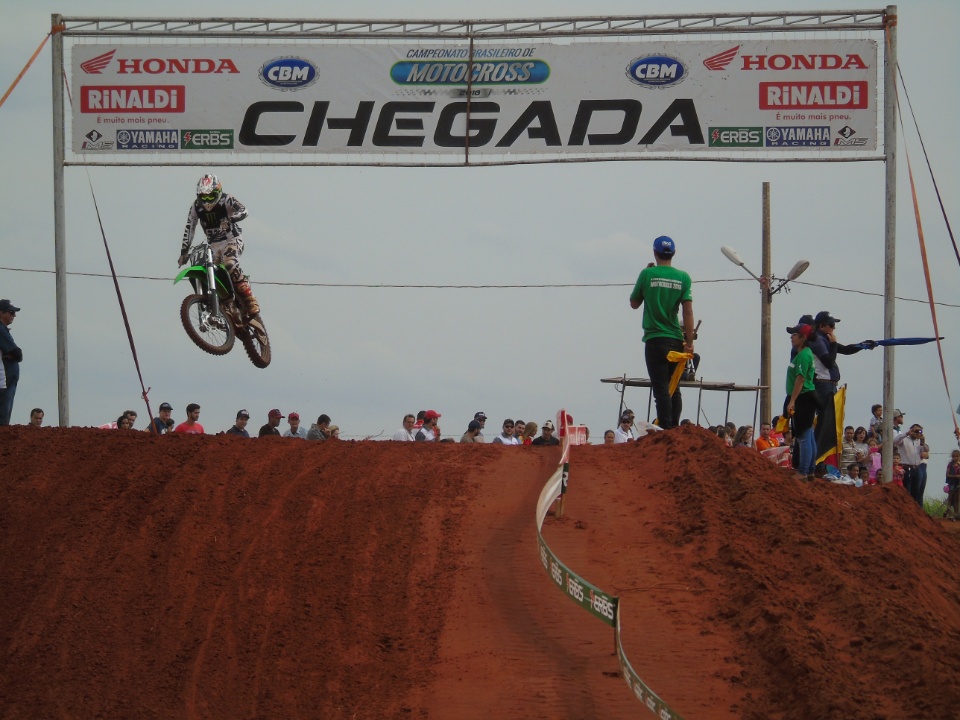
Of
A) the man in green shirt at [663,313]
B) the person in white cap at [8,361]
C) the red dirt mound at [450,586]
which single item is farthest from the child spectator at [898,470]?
the person in white cap at [8,361]

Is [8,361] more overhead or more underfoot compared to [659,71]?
more underfoot

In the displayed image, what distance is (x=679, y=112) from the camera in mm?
14812

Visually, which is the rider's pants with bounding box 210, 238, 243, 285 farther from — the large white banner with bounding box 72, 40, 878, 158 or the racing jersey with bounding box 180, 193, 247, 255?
the large white banner with bounding box 72, 40, 878, 158

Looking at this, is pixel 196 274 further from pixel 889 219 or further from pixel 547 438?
pixel 889 219

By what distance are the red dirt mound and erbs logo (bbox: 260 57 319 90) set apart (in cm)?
549

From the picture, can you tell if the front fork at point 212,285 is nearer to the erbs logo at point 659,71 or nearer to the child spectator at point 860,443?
the erbs logo at point 659,71

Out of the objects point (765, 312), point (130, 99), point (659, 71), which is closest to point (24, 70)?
point (130, 99)

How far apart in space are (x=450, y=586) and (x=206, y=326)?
186 inches

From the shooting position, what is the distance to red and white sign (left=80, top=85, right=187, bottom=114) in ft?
49.7

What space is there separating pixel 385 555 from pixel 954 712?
4535 millimetres

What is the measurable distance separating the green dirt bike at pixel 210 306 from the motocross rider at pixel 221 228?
0.34ft

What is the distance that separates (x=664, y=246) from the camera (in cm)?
1150

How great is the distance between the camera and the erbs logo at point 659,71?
1482cm

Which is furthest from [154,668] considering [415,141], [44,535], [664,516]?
[415,141]
